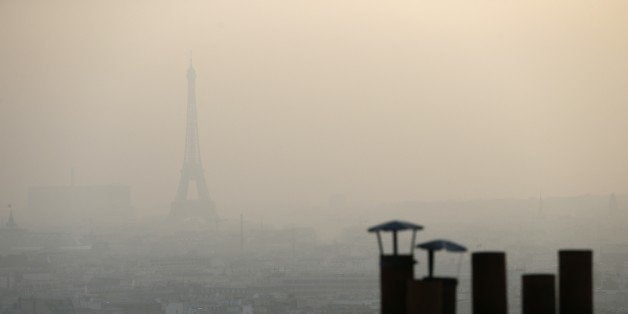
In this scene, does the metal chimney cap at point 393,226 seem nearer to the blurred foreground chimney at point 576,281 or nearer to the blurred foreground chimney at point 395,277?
the blurred foreground chimney at point 395,277

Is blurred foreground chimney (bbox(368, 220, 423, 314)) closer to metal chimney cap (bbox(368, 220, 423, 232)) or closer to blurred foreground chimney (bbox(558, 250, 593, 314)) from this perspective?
metal chimney cap (bbox(368, 220, 423, 232))

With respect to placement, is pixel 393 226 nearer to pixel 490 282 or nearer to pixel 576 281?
pixel 490 282

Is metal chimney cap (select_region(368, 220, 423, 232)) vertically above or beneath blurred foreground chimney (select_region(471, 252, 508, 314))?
above

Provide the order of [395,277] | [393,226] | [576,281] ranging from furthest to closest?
1. [576,281]
2. [395,277]
3. [393,226]

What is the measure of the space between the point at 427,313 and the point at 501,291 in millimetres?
732

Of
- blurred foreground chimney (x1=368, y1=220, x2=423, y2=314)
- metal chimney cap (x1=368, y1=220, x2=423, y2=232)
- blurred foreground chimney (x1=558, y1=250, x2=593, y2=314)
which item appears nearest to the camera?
metal chimney cap (x1=368, y1=220, x2=423, y2=232)

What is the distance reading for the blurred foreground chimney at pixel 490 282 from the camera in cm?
884

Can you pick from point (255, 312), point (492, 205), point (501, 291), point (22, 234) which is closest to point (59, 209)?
point (22, 234)

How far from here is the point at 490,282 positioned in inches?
350

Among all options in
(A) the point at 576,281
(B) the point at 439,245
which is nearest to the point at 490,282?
(B) the point at 439,245

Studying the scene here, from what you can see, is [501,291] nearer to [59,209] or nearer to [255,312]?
[255,312]

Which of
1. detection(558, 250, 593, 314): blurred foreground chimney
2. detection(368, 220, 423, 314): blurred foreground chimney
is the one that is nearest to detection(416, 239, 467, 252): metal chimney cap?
detection(368, 220, 423, 314): blurred foreground chimney

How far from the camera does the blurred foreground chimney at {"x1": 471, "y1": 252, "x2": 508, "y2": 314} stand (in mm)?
8836

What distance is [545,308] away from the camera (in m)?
8.93
